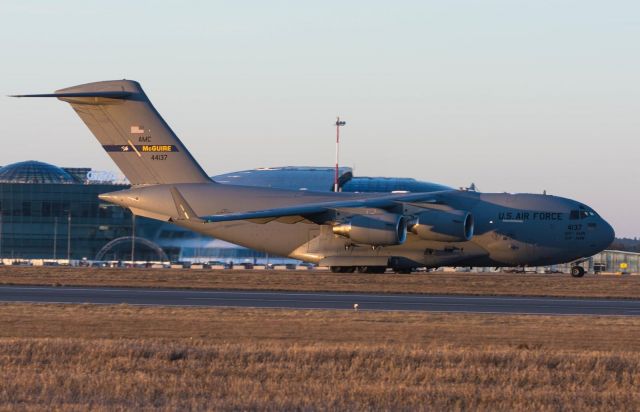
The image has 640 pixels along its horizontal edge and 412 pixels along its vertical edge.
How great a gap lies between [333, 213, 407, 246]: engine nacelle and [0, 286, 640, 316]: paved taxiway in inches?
286

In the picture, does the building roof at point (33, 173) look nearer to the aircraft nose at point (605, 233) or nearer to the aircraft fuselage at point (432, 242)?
the aircraft fuselage at point (432, 242)

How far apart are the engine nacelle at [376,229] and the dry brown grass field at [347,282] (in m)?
1.38

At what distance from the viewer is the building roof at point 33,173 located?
7819 cm

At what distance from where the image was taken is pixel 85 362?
15.4m

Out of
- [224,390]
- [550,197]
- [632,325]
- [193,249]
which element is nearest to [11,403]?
[224,390]

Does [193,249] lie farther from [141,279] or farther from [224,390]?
[224,390]

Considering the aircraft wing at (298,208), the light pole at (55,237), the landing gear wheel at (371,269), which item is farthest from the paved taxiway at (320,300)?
the light pole at (55,237)

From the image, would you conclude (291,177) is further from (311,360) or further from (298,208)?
(311,360)

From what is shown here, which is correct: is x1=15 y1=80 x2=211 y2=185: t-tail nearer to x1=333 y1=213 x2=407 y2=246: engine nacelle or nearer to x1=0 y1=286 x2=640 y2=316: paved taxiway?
x1=333 y1=213 x2=407 y2=246: engine nacelle

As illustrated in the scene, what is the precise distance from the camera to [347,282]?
3728 cm

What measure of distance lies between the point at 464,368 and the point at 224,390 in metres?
3.90

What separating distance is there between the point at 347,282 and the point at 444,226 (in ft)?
14.8

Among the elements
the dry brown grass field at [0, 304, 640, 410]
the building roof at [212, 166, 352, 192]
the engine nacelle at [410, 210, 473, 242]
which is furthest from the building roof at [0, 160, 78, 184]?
the dry brown grass field at [0, 304, 640, 410]

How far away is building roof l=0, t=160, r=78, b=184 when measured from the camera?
78.2m
